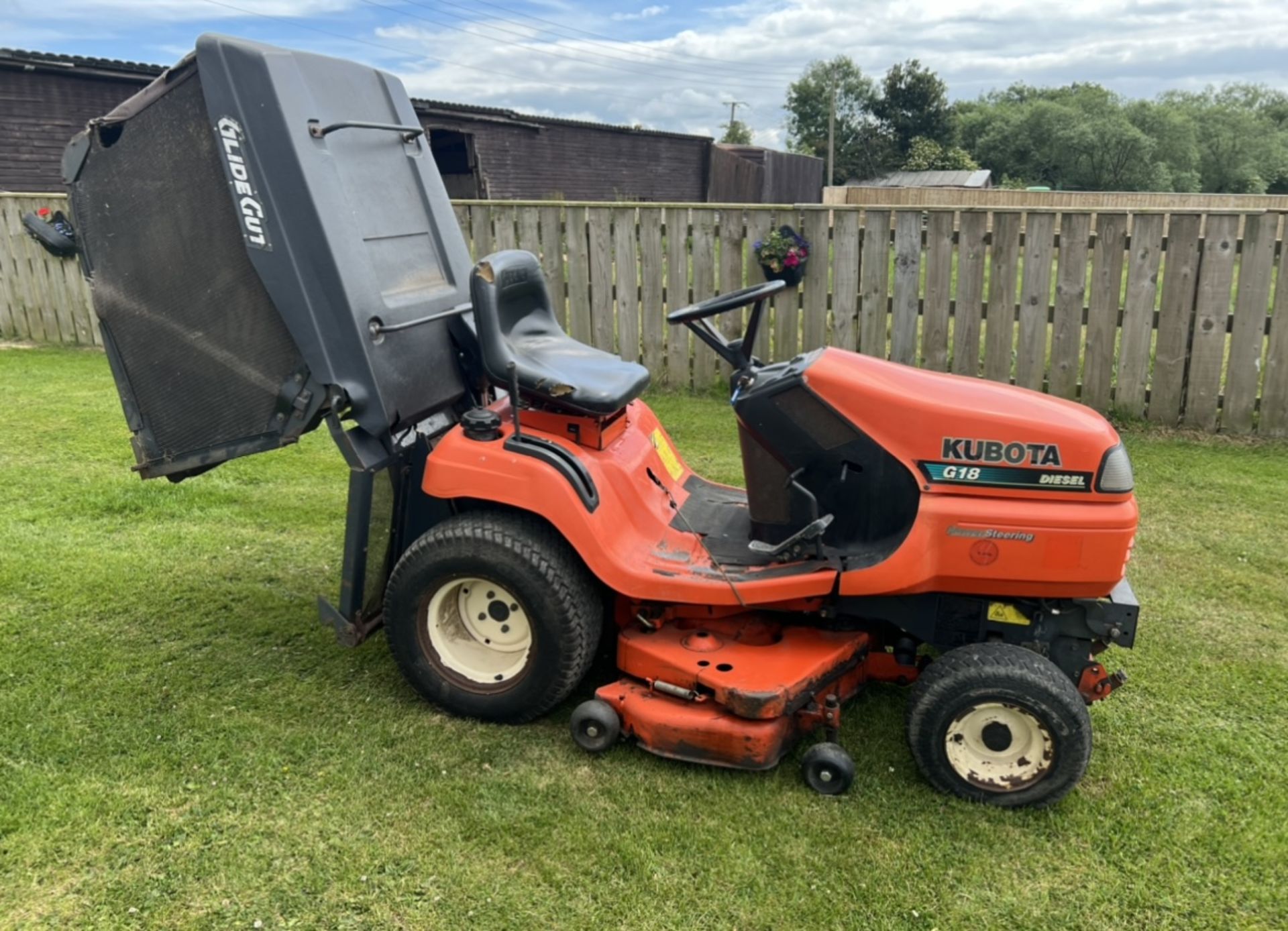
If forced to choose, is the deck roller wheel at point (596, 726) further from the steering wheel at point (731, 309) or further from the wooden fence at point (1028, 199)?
the wooden fence at point (1028, 199)

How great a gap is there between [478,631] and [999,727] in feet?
5.66

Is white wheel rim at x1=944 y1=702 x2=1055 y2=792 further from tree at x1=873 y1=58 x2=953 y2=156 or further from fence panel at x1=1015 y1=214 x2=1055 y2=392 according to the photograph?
tree at x1=873 y1=58 x2=953 y2=156

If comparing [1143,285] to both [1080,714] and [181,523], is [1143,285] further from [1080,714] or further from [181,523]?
[181,523]

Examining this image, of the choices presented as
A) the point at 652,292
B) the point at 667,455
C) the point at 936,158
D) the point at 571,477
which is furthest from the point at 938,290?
the point at 936,158

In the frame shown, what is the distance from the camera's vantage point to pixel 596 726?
3.11 meters

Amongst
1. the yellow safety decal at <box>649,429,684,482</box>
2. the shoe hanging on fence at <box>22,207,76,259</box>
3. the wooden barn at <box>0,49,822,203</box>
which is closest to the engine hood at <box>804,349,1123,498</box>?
the yellow safety decal at <box>649,429,684,482</box>

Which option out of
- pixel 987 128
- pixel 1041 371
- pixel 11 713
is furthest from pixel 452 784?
pixel 987 128

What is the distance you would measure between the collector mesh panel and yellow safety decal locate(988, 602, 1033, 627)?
7.68ft

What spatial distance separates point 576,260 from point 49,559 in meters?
4.61

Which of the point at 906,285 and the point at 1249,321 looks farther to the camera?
the point at 906,285

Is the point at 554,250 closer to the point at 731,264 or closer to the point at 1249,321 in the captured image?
the point at 731,264

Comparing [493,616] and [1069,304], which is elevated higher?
[1069,304]

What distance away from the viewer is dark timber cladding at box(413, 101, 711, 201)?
1932 cm

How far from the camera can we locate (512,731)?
10.8 feet
